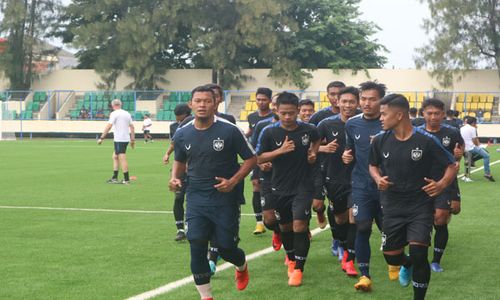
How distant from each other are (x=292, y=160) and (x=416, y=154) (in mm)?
1814

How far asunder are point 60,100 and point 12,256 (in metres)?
45.6

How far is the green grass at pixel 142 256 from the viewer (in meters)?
8.01

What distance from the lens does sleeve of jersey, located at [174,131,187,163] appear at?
24.7 ft

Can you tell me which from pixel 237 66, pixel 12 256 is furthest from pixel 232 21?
pixel 12 256

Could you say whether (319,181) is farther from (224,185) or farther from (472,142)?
(472,142)

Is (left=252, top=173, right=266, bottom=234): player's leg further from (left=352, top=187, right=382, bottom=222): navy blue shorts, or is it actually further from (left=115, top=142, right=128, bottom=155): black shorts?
(left=115, top=142, right=128, bottom=155): black shorts

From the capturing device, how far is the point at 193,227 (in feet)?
24.1

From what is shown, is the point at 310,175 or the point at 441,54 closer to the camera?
the point at 310,175

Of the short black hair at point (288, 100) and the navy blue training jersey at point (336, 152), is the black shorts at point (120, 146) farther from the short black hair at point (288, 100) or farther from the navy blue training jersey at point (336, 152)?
the short black hair at point (288, 100)

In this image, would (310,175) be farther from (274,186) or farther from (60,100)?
(60,100)

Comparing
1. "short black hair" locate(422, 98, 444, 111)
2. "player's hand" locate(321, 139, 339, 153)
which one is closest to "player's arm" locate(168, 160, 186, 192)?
"player's hand" locate(321, 139, 339, 153)

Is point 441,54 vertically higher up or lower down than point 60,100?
higher up

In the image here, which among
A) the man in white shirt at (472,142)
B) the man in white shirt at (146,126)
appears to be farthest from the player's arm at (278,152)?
the man in white shirt at (146,126)

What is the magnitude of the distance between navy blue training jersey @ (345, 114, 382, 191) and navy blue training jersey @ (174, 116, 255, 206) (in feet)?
4.90
